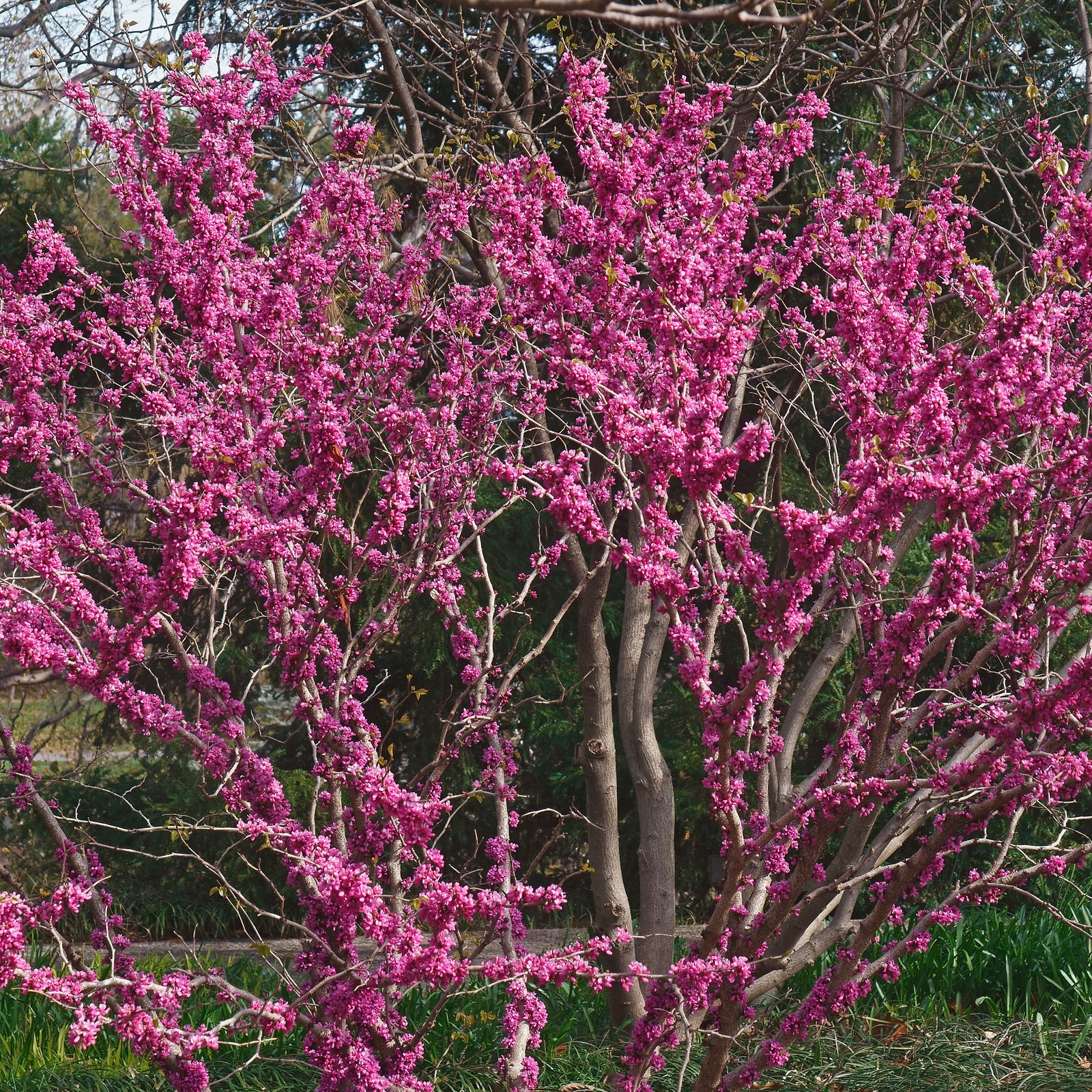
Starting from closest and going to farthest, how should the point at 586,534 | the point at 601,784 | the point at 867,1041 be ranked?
the point at 586,534 → the point at 867,1041 → the point at 601,784

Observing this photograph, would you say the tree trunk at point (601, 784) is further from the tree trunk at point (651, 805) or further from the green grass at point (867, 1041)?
the green grass at point (867, 1041)

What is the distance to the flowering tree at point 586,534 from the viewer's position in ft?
9.54

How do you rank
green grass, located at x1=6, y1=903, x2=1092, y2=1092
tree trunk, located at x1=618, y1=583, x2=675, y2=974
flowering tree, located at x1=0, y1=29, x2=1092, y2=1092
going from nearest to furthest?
flowering tree, located at x1=0, y1=29, x2=1092, y2=1092
green grass, located at x1=6, y1=903, x2=1092, y2=1092
tree trunk, located at x1=618, y1=583, x2=675, y2=974

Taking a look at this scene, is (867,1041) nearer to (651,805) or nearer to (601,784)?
(651,805)

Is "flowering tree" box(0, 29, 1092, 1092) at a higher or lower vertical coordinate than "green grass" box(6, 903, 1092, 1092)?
higher

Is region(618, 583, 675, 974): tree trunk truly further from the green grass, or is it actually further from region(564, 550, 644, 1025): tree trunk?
the green grass

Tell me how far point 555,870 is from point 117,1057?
4.36m

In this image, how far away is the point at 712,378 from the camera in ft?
9.95

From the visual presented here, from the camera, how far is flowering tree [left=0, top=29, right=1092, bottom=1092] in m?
2.91

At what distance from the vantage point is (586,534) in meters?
2.93

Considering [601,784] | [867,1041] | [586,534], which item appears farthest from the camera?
[601,784]

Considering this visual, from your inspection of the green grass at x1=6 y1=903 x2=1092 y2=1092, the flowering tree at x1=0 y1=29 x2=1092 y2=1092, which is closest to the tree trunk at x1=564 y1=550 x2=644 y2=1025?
the flowering tree at x1=0 y1=29 x2=1092 y2=1092

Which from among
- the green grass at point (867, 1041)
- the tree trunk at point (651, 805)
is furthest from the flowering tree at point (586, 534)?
the green grass at point (867, 1041)

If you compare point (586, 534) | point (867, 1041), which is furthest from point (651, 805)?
point (586, 534)
